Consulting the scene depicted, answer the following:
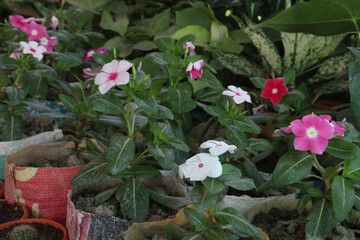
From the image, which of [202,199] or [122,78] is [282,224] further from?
[122,78]

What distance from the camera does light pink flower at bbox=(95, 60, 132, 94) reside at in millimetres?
945

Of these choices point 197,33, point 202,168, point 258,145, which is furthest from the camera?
point 197,33

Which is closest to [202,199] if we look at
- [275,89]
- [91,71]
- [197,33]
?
[275,89]

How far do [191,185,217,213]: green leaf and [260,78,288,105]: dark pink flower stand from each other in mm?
483

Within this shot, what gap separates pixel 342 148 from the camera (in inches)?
38.4

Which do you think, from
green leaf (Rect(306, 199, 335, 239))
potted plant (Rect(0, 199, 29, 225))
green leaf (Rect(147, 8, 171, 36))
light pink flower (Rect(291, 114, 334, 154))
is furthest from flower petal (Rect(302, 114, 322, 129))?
green leaf (Rect(147, 8, 171, 36))

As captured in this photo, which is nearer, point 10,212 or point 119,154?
point 119,154

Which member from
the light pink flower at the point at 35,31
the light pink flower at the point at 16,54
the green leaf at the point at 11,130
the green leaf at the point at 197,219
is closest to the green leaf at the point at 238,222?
the green leaf at the point at 197,219

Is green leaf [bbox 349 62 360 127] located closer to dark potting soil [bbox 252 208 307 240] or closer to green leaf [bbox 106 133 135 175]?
dark potting soil [bbox 252 208 307 240]

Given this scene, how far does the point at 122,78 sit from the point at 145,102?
8cm

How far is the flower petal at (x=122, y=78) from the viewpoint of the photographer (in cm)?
94

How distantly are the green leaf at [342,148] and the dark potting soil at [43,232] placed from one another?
2.37 ft

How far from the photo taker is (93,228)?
1.03m

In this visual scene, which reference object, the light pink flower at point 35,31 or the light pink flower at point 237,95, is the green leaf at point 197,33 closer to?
the light pink flower at point 35,31
